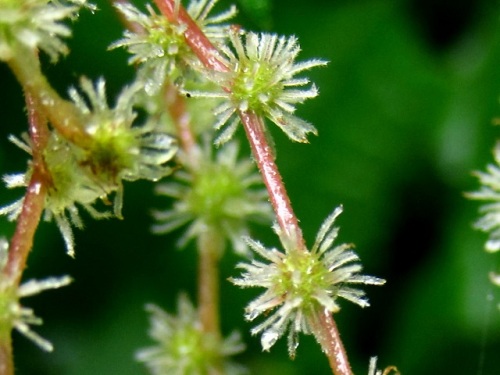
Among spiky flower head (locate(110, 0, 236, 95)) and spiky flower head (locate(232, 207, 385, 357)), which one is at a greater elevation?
spiky flower head (locate(110, 0, 236, 95))

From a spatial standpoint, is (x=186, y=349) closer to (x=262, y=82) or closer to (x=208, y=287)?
(x=208, y=287)

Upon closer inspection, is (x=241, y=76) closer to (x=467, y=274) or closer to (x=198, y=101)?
(x=198, y=101)

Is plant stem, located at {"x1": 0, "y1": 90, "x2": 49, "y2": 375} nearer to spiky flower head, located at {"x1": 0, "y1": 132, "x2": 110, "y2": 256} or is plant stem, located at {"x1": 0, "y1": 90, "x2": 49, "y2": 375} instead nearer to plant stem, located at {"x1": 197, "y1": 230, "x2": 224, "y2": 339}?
spiky flower head, located at {"x1": 0, "y1": 132, "x2": 110, "y2": 256}

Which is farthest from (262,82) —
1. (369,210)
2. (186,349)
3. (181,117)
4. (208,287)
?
(369,210)

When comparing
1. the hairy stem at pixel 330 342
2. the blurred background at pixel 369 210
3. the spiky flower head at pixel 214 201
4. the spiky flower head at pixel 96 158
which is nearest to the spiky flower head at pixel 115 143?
the spiky flower head at pixel 96 158

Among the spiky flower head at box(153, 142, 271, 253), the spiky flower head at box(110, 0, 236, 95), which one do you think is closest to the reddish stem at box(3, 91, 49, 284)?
the spiky flower head at box(110, 0, 236, 95)

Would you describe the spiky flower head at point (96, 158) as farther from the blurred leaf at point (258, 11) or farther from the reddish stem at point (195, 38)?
the blurred leaf at point (258, 11)

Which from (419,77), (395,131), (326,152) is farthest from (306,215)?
(419,77)
